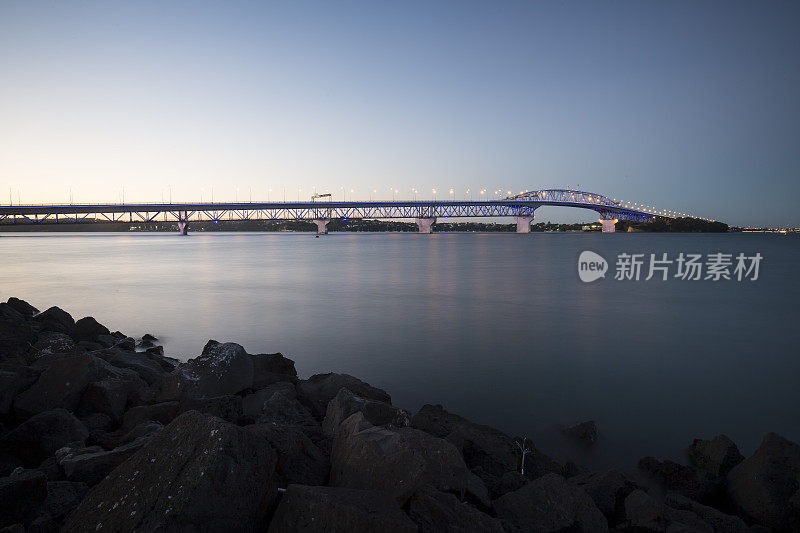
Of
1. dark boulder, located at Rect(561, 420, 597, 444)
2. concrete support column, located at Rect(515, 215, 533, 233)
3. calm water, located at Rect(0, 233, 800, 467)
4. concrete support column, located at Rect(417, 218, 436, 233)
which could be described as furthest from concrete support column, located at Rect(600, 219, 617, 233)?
dark boulder, located at Rect(561, 420, 597, 444)

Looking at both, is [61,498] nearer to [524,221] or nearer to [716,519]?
[716,519]

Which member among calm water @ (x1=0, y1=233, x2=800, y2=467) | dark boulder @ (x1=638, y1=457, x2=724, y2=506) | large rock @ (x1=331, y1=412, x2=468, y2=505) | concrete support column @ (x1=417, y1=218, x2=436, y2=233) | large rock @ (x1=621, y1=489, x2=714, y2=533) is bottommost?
calm water @ (x1=0, y1=233, x2=800, y2=467)

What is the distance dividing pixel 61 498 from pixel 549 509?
11.0 feet

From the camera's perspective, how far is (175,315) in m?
15.3

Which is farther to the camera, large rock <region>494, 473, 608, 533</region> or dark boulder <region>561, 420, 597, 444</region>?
dark boulder <region>561, 420, 597, 444</region>

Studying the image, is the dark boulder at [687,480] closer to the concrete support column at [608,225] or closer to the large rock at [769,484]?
the large rock at [769,484]

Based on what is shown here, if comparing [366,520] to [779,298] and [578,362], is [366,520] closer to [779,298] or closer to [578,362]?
[578,362]

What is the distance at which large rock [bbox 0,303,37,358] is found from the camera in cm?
710

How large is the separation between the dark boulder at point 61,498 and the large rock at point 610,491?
381 centimetres

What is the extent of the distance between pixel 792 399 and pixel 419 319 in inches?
342

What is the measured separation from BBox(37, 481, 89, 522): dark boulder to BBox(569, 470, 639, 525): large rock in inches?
150

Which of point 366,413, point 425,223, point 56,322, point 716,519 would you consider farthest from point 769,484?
point 425,223

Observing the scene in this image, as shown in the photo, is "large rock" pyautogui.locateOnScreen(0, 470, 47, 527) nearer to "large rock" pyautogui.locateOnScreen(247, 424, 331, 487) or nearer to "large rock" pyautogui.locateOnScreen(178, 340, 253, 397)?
"large rock" pyautogui.locateOnScreen(247, 424, 331, 487)

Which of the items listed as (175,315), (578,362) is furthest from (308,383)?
(175,315)
